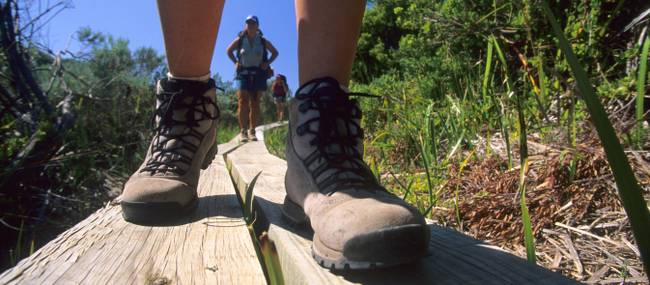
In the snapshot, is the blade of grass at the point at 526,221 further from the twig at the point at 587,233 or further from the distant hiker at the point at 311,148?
the twig at the point at 587,233

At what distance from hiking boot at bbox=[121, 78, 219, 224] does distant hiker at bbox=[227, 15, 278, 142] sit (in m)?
5.03

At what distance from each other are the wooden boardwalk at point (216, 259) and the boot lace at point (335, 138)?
0.53 feet

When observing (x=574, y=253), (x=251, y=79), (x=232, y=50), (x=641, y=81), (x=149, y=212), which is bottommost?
(x=574, y=253)

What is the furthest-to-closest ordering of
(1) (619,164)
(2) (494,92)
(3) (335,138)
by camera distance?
(2) (494,92) < (3) (335,138) < (1) (619,164)

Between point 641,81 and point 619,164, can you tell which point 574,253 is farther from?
point 619,164

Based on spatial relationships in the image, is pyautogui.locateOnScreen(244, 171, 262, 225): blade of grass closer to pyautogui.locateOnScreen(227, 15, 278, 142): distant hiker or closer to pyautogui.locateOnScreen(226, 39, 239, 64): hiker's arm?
pyautogui.locateOnScreen(227, 15, 278, 142): distant hiker

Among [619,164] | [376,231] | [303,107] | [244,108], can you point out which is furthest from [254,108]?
[619,164]

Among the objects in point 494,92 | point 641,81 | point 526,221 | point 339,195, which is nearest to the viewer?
point 641,81

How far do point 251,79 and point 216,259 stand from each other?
5946 mm

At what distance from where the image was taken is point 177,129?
4.45 feet

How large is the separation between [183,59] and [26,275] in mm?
727

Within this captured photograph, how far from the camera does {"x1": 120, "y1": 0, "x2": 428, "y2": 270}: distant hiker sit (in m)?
0.72

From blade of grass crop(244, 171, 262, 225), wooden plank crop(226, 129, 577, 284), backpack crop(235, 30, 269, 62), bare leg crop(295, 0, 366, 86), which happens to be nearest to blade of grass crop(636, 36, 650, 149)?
wooden plank crop(226, 129, 577, 284)

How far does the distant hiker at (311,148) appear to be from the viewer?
720mm
